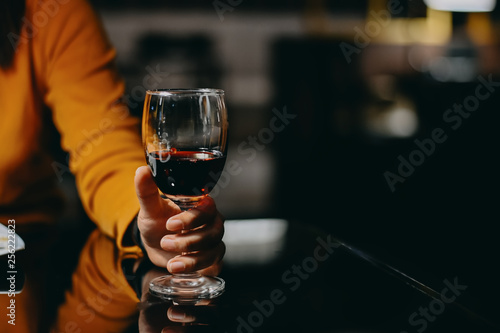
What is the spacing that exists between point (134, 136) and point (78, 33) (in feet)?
1.75

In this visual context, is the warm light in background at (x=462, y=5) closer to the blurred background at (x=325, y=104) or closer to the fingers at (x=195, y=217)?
the blurred background at (x=325, y=104)

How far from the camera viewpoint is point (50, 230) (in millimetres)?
973

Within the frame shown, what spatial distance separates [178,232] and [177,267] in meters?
0.06

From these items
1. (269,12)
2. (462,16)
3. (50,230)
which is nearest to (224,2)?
(269,12)

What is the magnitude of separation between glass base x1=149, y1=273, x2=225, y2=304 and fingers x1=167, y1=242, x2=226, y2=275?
0.4 inches

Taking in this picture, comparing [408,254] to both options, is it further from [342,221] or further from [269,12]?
[269,12]

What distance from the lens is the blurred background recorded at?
3361 mm

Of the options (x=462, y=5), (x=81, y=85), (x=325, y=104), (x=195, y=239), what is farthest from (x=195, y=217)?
(x=462, y=5)

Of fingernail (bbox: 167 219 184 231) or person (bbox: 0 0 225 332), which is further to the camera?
person (bbox: 0 0 225 332)

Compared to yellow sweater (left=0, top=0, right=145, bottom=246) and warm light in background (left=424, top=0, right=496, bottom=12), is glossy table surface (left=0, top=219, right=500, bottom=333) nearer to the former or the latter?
yellow sweater (left=0, top=0, right=145, bottom=246)

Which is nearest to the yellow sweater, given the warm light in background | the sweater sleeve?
the sweater sleeve

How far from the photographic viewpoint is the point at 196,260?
28.7 inches

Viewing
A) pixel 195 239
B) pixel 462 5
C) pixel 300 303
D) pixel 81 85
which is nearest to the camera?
pixel 300 303

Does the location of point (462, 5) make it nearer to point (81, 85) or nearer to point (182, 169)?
point (81, 85)
